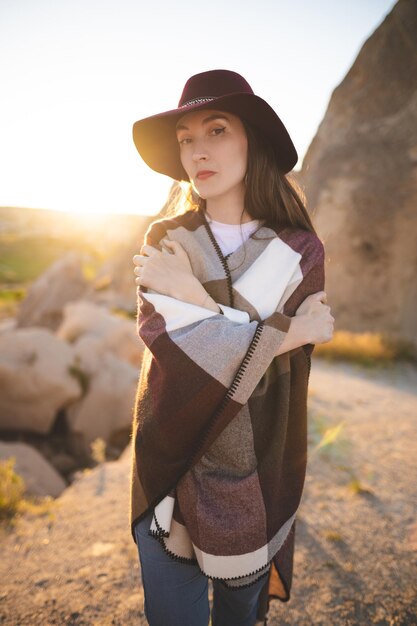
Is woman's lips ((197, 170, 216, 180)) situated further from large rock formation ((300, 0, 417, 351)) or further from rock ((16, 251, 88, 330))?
rock ((16, 251, 88, 330))

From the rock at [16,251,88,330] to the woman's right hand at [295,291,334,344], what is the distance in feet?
47.9

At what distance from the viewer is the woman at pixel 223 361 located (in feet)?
3.71

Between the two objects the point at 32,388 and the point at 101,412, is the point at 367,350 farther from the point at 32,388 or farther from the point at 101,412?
the point at 32,388

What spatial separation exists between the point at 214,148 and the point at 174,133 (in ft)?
0.93

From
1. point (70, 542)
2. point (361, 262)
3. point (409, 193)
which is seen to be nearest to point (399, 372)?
point (361, 262)

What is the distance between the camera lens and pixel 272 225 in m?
1.40

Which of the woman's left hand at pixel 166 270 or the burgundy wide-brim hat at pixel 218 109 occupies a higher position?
the burgundy wide-brim hat at pixel 218 109

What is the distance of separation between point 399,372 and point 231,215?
7.31m

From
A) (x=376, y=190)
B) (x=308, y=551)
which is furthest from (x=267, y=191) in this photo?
(x=376, y=190)

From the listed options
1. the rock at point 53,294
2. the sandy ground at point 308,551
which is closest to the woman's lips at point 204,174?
the sandy ground at point 308,551

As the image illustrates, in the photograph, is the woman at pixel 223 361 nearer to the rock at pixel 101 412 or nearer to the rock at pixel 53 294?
the rock at pixel 101 412

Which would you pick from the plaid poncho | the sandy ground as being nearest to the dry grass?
the sandy ground

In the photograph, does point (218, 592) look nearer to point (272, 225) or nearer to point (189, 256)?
point (189, 256)

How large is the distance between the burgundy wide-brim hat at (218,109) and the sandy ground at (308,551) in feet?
8.04
